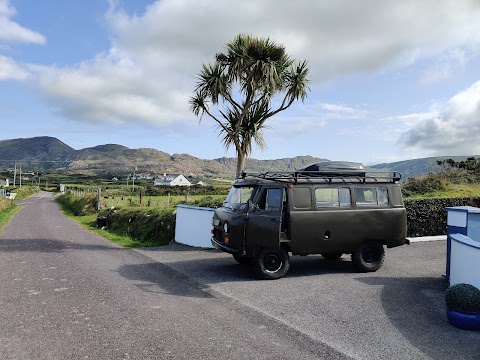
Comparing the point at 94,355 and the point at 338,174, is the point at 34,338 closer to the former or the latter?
the point at 94,355

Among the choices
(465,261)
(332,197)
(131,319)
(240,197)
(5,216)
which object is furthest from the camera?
(5,216)

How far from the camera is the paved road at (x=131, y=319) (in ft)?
17.9

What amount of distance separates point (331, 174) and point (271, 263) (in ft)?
10.3

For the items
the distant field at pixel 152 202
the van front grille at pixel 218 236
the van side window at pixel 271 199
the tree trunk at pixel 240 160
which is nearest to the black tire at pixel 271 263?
the van side window at pixel 271 199

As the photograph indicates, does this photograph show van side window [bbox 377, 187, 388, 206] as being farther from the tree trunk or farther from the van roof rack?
the tree trunk

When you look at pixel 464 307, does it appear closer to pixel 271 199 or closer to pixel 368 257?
pixel 368 257

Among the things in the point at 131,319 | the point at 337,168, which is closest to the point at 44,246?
the point at 131,319

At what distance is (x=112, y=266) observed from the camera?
11.4 m

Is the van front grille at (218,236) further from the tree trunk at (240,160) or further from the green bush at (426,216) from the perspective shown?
the green bush at (426,216)

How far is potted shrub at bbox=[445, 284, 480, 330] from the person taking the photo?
6.50 metres

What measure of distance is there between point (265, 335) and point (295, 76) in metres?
11.1

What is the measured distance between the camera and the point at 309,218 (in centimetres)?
989

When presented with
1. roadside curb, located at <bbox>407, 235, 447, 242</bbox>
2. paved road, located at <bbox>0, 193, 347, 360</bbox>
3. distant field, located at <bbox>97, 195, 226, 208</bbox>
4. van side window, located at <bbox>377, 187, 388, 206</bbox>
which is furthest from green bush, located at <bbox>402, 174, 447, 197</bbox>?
paved road, located at <bbox>0, 193, 347, 360</bbox>

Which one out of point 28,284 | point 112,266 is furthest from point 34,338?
point 112,266
